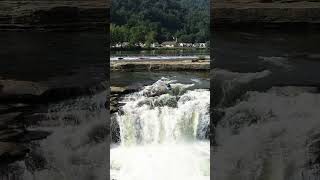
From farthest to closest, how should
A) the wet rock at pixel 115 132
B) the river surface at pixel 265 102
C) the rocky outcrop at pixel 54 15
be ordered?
the wet rock at pixel 115 132 < the river surface at pixel 265 102 < the rocky outcrop at pixel 54 15

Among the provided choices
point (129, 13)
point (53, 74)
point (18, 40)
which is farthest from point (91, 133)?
point (129, 13)

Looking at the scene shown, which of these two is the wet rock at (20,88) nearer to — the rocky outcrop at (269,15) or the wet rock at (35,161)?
the wet rock at (35,161)

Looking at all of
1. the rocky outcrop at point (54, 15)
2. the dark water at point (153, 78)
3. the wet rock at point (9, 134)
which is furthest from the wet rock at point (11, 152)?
the dark water at point (153, 78)

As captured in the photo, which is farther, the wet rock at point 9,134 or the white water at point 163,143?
the white water at point 163,143

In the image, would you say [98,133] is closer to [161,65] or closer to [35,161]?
[35,161]

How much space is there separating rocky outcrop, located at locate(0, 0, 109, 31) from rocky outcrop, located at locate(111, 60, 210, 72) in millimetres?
4611

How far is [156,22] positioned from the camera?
1023 cm

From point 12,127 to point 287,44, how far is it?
9.50 feet

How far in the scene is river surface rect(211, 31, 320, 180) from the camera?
5.07 meters

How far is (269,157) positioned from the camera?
5.11 metres

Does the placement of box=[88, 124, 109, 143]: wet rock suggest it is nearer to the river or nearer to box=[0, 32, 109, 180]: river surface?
box=[0, 32, 109, 180]: river surface

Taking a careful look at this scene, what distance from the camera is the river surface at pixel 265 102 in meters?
5.07

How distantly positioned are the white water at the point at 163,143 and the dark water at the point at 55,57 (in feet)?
9.96

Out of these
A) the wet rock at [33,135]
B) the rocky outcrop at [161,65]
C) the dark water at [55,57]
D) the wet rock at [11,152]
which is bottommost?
the wet rock at [11,152]
